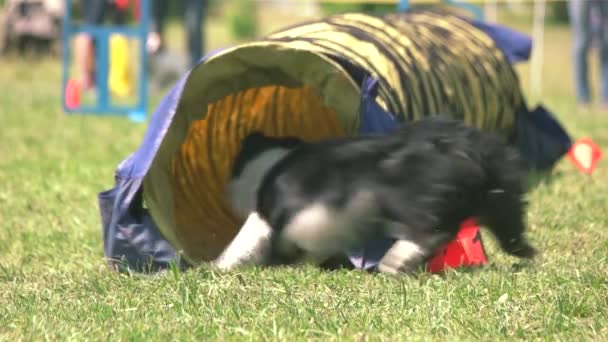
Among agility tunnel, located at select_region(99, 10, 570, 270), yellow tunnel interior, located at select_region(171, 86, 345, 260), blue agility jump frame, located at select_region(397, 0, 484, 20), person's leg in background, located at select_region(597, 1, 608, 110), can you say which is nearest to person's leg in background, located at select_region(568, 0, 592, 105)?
person's leg in background, located at select_region(597, 1, 608, 110)

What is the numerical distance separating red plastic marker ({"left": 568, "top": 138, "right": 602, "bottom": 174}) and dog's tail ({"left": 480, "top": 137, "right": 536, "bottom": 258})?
2.72m

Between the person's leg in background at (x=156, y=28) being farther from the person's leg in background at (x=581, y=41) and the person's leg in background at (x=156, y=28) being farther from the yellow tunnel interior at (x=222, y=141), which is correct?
the yellow tunnel interior at (x=222, y=141)

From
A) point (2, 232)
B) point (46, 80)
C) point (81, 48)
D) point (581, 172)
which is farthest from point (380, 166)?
point (46, 80)

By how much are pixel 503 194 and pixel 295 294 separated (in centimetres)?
83

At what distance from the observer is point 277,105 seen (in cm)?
A: 523

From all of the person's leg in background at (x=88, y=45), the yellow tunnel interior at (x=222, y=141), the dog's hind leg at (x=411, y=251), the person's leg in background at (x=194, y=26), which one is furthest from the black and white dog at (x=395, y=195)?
the person's leg in background at (x=88, y=45)

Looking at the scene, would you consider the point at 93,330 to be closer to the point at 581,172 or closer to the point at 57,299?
the point at 57,299

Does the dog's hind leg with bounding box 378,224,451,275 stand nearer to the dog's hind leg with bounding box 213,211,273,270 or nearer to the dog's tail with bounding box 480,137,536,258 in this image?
the dog's tail with bounding box 480,137,536,258

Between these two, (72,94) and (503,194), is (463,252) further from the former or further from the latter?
(72,94)

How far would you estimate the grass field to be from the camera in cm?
303

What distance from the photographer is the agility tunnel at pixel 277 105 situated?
417cm

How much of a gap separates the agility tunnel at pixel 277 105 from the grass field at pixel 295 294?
281 millimetres

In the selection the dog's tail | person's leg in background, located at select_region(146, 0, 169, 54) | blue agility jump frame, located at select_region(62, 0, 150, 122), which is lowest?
person's leg in background, located at select_region(146, 0, 169, 54)

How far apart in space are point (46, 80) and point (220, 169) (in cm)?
973
